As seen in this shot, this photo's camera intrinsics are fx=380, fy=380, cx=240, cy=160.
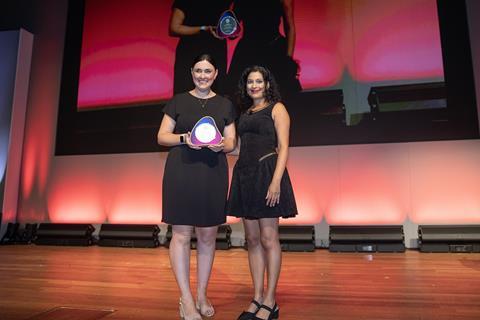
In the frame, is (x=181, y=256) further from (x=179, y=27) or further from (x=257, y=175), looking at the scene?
(x=179, y=27)

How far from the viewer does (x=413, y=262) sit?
326 cm

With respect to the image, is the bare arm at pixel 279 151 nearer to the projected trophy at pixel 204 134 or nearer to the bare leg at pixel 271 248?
the bare leg at pixel 271 248

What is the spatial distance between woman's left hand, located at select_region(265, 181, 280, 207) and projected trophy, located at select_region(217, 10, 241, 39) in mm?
3481

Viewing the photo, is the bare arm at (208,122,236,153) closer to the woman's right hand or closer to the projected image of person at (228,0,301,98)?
the woman's right hand

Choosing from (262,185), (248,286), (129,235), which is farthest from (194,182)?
(129,235)

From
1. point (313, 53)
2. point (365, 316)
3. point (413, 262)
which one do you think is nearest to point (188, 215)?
point (365, 316)

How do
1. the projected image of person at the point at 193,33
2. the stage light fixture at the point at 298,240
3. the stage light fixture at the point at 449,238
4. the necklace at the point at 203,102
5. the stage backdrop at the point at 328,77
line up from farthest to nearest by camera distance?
1. the projected image of person at the point at 193,33
2. the stage backdrop at the point at 328,77
3. the stage light fixture at the point at 298,240
4. the stage light fixture at the point at 449,238
5. the necklace at the point at 203,102

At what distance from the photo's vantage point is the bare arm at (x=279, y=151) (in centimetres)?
171

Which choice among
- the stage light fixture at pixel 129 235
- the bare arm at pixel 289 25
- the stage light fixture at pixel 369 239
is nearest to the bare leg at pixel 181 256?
the stage light fixture at pixel 369 239

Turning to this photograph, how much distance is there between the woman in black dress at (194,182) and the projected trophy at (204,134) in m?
0.04

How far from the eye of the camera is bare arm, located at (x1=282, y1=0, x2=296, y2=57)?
15.0ft

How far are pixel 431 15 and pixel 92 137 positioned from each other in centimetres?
443

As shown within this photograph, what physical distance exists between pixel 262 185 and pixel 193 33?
3.68 metres

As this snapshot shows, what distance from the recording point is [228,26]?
15.8 feet
